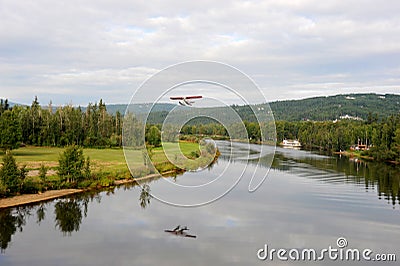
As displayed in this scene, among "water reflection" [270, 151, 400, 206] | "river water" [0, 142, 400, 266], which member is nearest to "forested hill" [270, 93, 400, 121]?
"water reflection" [270, 151, 400, 206]

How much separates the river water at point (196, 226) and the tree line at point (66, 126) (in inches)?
973

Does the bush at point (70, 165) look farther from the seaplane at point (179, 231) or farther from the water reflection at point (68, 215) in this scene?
the seaplane at point (179, 231)

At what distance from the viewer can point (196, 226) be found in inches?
577

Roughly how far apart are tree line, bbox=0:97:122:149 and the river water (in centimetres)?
2472

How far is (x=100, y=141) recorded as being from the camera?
46.7m

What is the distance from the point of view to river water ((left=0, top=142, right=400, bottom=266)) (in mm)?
11758

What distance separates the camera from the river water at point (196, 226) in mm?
11758

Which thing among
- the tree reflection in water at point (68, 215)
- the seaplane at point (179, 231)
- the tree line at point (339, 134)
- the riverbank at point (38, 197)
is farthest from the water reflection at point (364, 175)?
the tree reflection in water at point (68, 215)

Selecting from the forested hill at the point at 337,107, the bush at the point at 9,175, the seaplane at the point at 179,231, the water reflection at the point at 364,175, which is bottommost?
the seaplane at the point at 179,231

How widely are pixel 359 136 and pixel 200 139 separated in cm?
3895

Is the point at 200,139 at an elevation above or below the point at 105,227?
above

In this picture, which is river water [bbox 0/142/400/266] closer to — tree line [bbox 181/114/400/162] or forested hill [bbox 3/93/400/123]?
tree line [bbox 181/114/400/162]

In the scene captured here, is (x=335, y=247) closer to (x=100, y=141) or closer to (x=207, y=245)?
→ (x=207, y=245)

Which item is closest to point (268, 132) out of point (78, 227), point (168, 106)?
point (168, 106)
